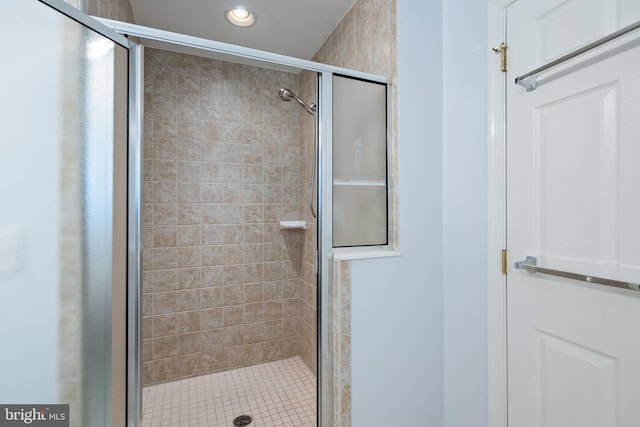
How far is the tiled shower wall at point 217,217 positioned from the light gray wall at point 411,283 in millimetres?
1173

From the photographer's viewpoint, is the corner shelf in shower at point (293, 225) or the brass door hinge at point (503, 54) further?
the corner shelf in shower at point (293, 225)

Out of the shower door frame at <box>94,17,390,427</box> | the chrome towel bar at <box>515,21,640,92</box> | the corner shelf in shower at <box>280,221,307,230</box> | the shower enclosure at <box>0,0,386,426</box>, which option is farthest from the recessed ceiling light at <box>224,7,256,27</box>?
the chrome towel bar at <box>515,21,640,92</box>

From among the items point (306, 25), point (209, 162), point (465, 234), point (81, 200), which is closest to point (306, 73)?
point (306, 25)

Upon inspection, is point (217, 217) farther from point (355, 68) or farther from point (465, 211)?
point (465, 211)

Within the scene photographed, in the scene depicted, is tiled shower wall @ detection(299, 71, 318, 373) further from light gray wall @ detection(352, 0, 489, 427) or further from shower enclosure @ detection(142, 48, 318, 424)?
light gray wall @ detection(352, 0, 489, 427)

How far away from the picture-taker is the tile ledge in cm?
124

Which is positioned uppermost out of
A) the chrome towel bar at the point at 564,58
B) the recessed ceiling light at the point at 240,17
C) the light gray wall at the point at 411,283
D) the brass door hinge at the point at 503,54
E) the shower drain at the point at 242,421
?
the recessed ceiling light at the point at 240,17

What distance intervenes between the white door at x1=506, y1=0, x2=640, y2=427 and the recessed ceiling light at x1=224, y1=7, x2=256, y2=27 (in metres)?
1.40

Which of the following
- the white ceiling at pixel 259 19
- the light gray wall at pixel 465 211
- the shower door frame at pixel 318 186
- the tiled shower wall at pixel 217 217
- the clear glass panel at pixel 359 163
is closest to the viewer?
the shower door frame at pixel 318 186

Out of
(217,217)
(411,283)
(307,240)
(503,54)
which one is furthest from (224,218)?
(503,54)

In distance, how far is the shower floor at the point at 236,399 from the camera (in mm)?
1723

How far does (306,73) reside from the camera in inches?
88.8

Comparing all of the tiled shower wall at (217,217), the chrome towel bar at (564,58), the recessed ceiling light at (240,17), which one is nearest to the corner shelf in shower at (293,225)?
the tiled shower wall at (217,217)

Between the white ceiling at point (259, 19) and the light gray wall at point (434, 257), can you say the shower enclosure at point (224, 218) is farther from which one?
the light gray wall at point (434, 257)
